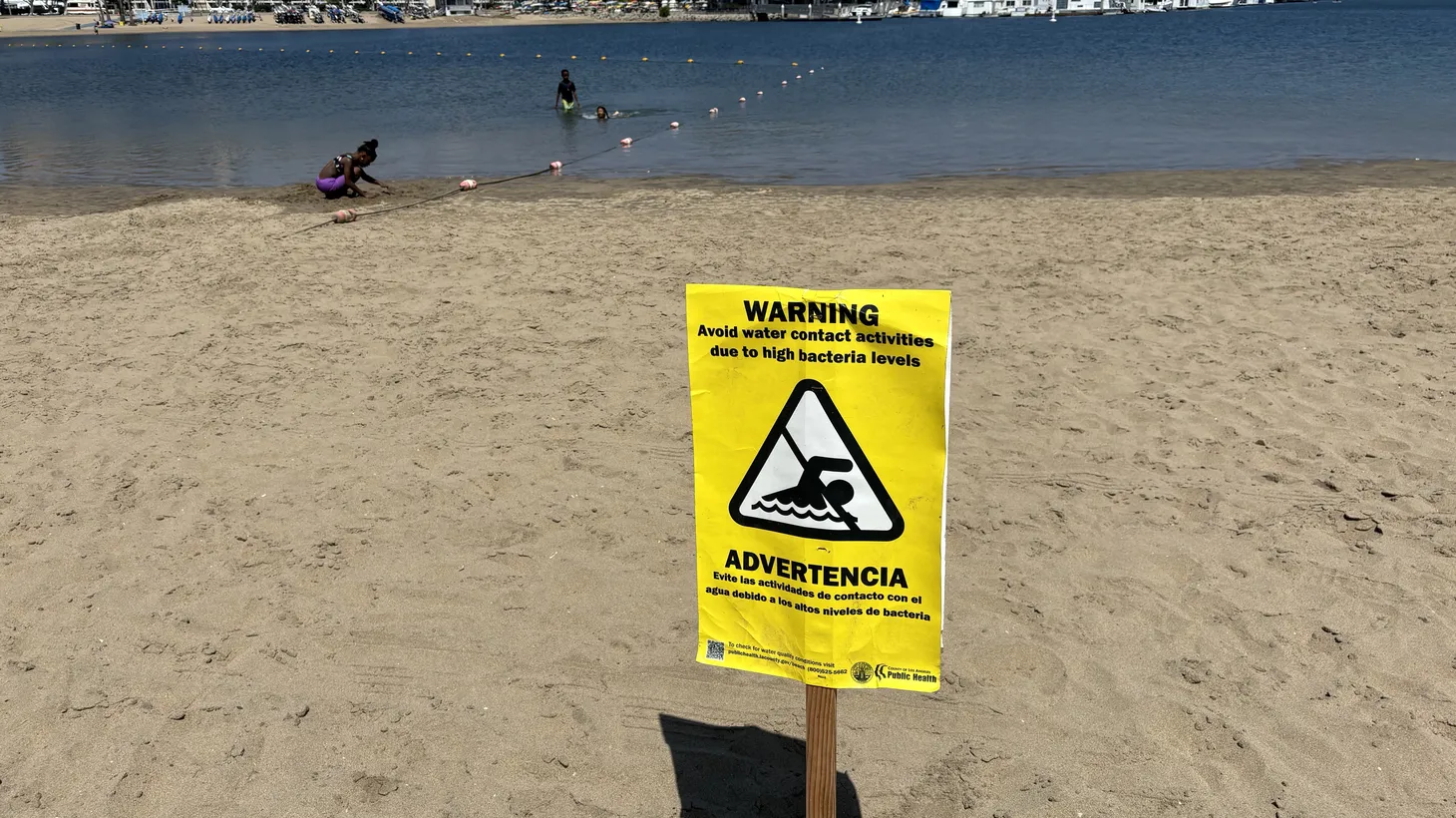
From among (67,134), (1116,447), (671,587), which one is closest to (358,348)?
(671,587)

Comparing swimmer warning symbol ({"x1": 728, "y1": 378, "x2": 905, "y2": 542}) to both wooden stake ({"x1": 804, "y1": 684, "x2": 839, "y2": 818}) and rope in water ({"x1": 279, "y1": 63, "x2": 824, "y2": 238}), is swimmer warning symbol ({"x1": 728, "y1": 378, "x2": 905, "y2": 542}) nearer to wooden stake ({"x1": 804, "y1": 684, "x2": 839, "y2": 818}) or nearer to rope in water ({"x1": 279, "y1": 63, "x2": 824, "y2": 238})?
wooden stake ({"x1": 804, "y1": 684, "x2": 839, "y2": 818})

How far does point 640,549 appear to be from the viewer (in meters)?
5.33

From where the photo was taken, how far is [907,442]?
271 cm

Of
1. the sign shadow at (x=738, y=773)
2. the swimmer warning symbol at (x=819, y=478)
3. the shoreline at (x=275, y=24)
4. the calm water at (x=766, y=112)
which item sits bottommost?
the sign shadow at (x=738, y=773)

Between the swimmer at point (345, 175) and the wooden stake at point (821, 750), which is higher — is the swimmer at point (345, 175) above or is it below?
above

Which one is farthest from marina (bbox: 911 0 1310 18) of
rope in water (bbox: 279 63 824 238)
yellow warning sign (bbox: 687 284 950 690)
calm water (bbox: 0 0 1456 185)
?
yellow warning sign (bbox: 687 284 950 690)

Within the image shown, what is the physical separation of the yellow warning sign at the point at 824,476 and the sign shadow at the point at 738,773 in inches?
39.4

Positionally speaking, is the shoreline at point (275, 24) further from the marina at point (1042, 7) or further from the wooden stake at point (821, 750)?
the wooden stake at point (821, 750)

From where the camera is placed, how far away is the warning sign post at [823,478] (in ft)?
8.64

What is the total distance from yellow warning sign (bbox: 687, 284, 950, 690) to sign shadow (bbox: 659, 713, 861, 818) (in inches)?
39.4

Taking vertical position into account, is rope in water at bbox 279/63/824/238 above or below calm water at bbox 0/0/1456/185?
below

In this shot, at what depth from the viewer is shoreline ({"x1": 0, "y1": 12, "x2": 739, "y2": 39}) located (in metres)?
113

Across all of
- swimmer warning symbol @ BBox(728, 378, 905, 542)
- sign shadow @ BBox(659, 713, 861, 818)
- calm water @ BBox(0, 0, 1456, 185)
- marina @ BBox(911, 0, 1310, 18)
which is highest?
marina @ BBox(911, 0, 1310, 18)

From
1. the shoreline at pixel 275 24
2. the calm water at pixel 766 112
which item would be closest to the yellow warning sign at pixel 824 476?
the calm water at pixel 766 112
